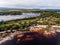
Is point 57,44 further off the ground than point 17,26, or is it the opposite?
point 17,26

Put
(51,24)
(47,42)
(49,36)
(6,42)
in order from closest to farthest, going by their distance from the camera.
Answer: (6,42) < (47,42) < (49,36) < (51,24)

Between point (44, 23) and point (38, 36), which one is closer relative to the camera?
point (38, 36)

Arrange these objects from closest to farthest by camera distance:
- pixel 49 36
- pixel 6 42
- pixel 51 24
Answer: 1. pixel 6 42
2. pixel 49 36
3. pixel 51 24

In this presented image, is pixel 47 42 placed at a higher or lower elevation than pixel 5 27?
lower

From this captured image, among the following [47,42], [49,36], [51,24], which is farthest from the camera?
[51,24]

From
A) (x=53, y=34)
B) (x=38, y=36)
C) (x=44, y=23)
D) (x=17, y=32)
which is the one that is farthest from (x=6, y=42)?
(x=44, y=23)

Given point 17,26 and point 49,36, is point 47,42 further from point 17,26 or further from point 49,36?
point 17,26

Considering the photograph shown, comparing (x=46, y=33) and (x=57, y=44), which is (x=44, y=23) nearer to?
(x=46, y=33)

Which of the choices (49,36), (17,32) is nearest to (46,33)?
(49,36)

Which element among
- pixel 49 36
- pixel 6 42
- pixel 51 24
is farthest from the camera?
pixel 51 24
